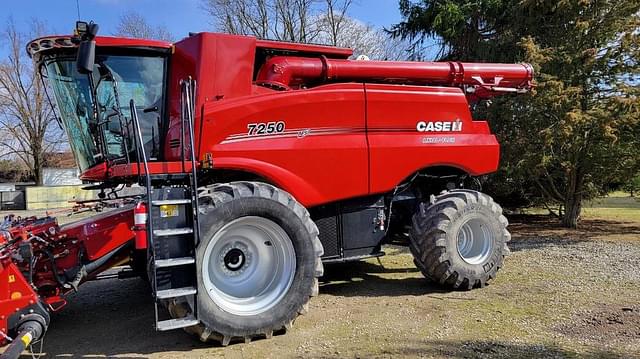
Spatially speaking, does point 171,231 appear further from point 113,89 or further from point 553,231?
point 553,231

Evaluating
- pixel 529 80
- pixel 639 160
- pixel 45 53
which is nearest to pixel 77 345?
pixel 45 53

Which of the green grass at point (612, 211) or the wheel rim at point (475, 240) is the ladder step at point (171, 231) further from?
the green grass at point (612, 211)

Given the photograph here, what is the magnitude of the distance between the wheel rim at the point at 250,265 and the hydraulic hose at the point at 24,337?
1.36m

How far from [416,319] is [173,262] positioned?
7.86 feet

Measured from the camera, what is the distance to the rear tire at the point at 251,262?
4.51 metres

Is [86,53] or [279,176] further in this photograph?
[279,176]

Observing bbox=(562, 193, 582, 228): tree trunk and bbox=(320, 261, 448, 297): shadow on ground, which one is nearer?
bbox=(320, 261, 448, 297): shadow on ground

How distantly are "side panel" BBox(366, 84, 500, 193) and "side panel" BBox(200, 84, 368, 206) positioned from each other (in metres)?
0.19

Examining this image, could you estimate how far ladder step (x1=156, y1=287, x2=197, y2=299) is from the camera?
4.17m

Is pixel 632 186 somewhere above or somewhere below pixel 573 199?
above

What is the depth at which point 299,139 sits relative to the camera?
557cm

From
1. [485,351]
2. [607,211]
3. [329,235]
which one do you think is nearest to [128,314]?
[329,235]

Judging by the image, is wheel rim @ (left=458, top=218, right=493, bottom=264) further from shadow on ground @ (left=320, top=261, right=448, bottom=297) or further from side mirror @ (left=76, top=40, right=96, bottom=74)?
side mirror @ (left=76, top=40, right=96, bottom=74)

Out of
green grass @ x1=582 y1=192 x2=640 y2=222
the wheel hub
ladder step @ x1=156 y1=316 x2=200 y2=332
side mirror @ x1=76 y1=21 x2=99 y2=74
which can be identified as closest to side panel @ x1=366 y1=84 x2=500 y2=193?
the wheel hub
